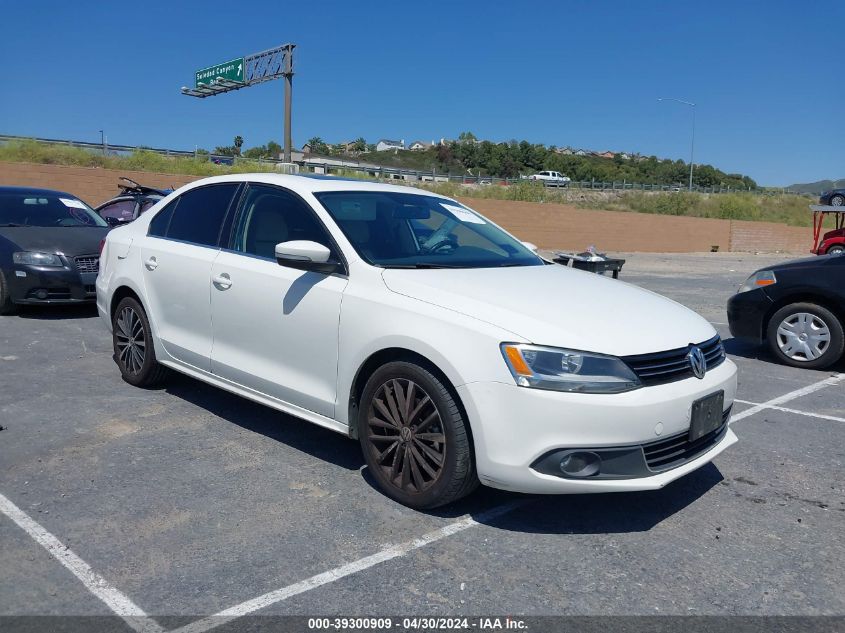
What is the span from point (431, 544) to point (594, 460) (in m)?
0.82

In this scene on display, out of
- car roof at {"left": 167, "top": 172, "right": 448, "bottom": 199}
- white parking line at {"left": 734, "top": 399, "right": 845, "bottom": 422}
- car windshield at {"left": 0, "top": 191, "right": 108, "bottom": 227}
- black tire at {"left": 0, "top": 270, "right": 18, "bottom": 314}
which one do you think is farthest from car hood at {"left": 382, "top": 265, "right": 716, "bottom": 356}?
car windshield at {"left": 0, "top": 191, "right": 108, "bottom": 227}

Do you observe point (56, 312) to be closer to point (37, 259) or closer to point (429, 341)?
point (37, 259)

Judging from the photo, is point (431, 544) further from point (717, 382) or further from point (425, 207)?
point (425, 207)

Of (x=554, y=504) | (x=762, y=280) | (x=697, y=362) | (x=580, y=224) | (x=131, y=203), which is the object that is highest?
(x=131, y=203)

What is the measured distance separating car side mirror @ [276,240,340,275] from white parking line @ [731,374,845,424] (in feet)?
10.7

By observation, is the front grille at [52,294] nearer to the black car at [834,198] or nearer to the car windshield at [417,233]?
the car windshield at [417,233]

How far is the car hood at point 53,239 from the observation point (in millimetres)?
8234

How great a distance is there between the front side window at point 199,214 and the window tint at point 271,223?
0.23 m

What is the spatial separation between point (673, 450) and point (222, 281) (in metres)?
2.80

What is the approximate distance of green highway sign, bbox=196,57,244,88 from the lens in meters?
30.8

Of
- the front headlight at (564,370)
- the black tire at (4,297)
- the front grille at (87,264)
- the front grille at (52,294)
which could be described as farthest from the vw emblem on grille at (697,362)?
the black tire at (4,297)

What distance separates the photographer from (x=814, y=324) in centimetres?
717

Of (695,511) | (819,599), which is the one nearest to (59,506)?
(695,511)

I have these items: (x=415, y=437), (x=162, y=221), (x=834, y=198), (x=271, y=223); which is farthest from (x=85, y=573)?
(x=834, y=198)
